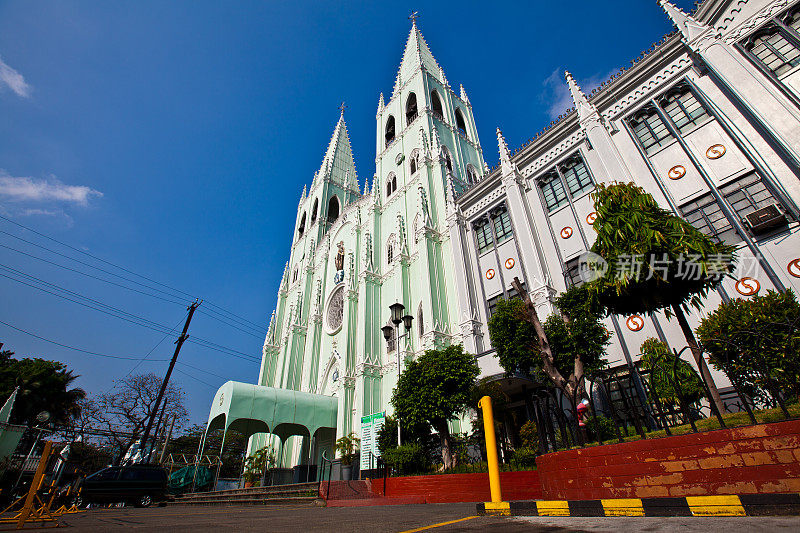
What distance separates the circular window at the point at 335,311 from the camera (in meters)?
29.6

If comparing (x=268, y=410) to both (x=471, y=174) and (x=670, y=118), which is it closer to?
(x=471, y=174)

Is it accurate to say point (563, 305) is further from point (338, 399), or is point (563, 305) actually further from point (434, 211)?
point (338, 399)

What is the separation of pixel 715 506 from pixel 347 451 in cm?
1842

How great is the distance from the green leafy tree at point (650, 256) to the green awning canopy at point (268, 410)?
19.0 meters

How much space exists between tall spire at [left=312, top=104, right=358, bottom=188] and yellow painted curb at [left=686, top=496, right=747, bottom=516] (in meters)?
44.7

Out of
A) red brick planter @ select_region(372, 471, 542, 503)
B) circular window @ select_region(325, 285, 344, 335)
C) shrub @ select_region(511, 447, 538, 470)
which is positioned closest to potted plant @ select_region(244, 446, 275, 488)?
circular window @ select_region(325, 285, 344, 335)

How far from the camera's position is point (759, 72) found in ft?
39.0

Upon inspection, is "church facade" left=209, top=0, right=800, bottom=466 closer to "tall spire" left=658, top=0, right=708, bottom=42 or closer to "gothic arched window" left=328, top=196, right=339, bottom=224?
"tall spire" left=658, top=0, right=708, bottom=42

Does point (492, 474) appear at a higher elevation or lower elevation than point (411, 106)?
lower

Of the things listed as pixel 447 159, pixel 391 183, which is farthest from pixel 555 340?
pixel 391 183

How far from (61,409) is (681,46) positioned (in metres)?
49.0

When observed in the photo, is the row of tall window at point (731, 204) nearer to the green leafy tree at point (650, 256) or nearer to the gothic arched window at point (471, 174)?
the green leafy tree at point (650, 256)

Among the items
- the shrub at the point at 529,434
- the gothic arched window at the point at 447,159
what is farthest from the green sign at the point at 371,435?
the gothic arched window at the point at 447,159

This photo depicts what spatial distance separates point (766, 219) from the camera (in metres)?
10.8
